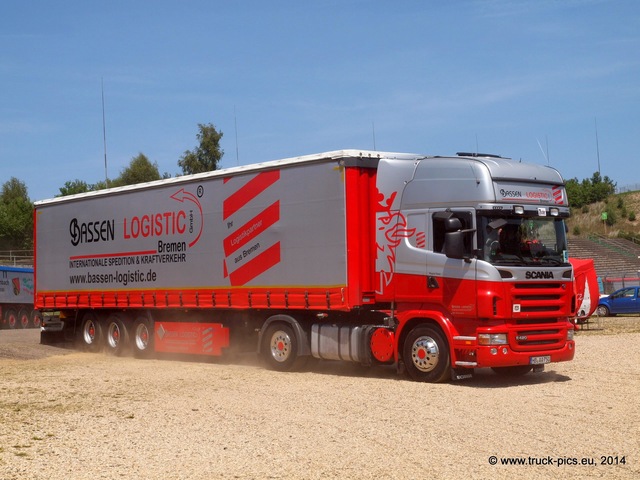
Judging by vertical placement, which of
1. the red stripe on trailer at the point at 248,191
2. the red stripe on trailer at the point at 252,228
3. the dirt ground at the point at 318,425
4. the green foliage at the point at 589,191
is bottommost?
the dirt ground at the point at 318,425

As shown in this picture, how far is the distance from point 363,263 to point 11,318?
3066 centimetres

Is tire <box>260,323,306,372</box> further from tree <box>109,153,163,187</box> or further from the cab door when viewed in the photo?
tree <box>109,153,163,187</box>

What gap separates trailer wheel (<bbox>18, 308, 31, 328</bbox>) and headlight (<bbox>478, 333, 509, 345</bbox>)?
33285 mm


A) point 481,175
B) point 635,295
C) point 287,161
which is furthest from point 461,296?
point 635,295

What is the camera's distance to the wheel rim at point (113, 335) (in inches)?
899

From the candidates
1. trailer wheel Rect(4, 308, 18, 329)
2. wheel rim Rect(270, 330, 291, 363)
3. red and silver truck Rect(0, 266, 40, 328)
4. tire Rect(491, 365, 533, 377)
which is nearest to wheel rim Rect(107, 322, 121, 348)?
wheel rim Rect(270, 330, 291, 363)

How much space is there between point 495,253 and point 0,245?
83.6 metres

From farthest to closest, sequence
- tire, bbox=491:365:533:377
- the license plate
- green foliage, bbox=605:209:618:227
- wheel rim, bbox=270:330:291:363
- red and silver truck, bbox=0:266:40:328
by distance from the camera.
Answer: green foliage, bbox=605:209:618:227 → red and silver truck, bbox=0:266:40:328 → wheel rim, bbox=270:330:291:363 → tire, bbox=491:365:533:377 → the license plate

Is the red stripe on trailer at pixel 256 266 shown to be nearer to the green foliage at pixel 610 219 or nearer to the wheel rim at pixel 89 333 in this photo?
the wheel rim at pixel 89 333

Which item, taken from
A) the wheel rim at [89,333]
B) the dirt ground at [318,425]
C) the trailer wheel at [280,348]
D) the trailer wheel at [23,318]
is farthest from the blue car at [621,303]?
the trailer wheel at [280,348]

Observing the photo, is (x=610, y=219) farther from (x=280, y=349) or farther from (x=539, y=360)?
(x=539, y=360)

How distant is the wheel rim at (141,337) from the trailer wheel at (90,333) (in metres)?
1.78

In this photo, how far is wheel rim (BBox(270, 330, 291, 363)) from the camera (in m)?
17.4

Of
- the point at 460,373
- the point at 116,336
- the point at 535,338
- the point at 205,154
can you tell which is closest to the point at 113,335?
the point at 116,336
